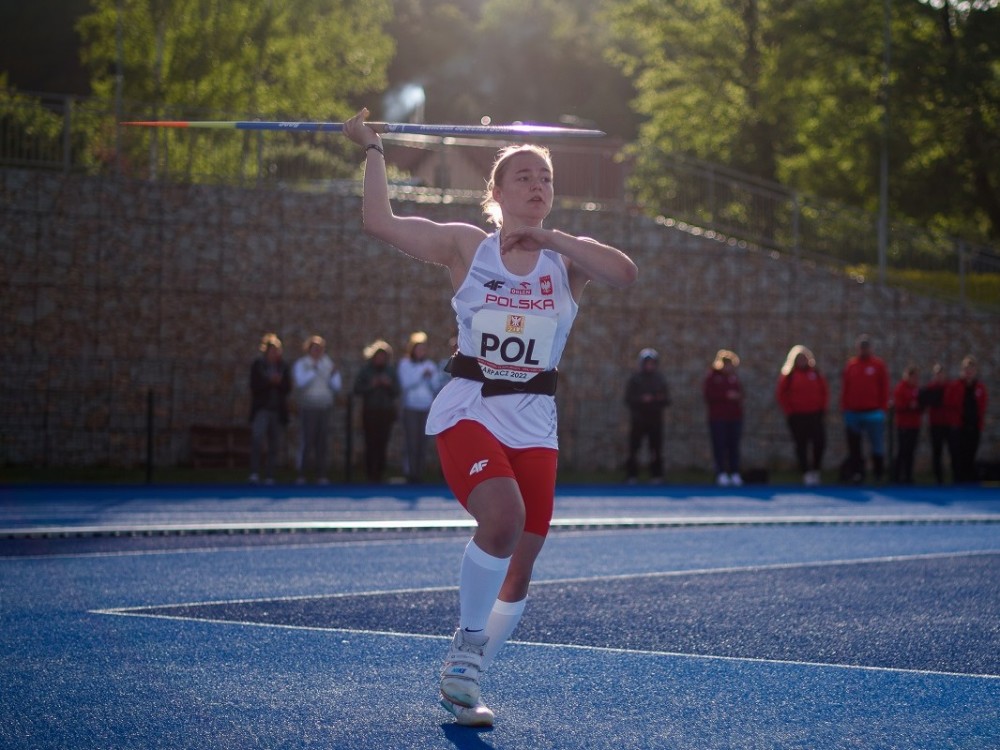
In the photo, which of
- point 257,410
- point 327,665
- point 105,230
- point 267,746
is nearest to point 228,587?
point 327,665

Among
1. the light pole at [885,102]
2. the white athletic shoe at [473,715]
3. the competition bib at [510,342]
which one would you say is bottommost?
the white athletic shoe at [473,715]

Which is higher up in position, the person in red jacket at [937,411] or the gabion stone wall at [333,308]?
the gabion stone wall at [333,308]

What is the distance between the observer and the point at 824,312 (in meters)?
27.1

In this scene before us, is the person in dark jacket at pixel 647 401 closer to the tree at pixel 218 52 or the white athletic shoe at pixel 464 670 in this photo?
the tree at pixel 218 52

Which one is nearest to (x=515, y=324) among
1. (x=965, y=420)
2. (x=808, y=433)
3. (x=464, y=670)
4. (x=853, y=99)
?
(x=464, y=670)

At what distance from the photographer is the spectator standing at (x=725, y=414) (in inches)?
870

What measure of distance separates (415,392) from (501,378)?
51.1ft

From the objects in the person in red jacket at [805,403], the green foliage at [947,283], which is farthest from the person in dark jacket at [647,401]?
the green foliage at [947,283]

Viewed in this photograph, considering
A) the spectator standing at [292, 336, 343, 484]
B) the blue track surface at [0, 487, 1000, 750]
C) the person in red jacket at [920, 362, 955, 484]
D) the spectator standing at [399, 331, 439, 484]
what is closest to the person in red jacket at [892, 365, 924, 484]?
the person in red jacket at [920, 362, 955, 484]

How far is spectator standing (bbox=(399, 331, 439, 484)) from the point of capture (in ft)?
68.8

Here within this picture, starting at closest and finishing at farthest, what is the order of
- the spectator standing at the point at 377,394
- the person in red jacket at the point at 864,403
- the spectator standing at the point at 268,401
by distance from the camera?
the spectator standing at the point at 268,401 < the spectator standing at the point at 377,394 < the person in red jacket at the point at 864,403

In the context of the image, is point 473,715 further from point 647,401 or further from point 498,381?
point 647,401

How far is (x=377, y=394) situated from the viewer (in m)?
21.0

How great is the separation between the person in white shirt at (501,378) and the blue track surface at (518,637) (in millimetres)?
411
